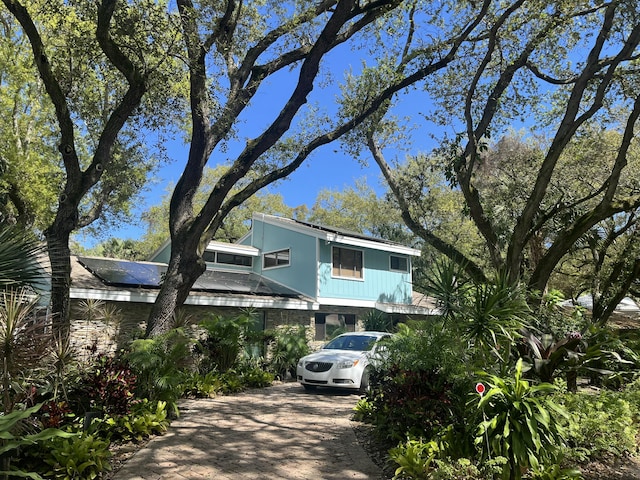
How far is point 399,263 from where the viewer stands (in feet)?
Result: 71.8

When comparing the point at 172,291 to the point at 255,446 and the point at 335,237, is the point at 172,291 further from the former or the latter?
the point at 335,237

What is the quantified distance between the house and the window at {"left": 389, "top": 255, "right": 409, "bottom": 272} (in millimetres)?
47

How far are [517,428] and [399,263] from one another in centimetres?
1725

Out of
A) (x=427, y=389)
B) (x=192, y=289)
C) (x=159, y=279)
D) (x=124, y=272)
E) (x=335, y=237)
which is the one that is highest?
(x=335, y=237)

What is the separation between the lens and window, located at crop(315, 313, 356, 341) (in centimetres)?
1864

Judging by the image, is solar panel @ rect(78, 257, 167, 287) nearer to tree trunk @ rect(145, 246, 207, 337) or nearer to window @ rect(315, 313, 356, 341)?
tree trunk @ rect(145, 246, 207, 337)

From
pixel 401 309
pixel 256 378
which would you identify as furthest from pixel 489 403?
pixel 401 309

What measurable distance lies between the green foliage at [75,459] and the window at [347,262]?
14.0m

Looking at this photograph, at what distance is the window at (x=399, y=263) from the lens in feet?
70.8

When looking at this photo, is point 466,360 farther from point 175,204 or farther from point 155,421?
point 175,204

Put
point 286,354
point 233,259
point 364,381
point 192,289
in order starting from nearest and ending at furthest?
point 364,381
point 286,354
point 192,289
point 233,259

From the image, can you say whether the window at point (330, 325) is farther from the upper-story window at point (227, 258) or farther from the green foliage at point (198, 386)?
the green foliage at point (198, 386)

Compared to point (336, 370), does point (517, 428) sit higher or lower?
higher

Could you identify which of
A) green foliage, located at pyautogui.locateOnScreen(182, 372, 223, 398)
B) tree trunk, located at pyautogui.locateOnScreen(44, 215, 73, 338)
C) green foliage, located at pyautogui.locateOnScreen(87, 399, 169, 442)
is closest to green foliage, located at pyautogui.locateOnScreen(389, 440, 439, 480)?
green foliage, located at pyautogui.locateOnScreen(87, 399, 169, 442)
